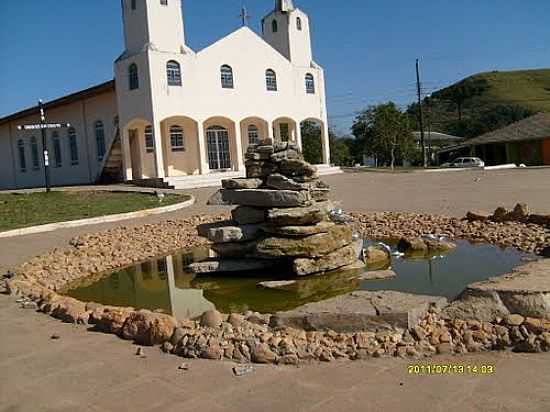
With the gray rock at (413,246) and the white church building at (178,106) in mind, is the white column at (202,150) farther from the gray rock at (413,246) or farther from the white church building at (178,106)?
the gray rock at (413,246)

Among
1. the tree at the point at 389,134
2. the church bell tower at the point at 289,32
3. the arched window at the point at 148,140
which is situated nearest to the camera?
the arched window at the point at 148,140

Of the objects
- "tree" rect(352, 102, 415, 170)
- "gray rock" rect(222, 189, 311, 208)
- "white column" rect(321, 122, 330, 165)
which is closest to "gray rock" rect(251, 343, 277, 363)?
"gray rock" rect(222, 189, 311, 208)

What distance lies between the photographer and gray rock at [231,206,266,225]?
348 inches

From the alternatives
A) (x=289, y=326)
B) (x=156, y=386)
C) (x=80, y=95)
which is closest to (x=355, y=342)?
(x=289, y=326)

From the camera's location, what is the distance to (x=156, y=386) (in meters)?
3.80

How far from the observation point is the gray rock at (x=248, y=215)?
8828mm

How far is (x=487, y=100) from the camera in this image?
95.8 meters

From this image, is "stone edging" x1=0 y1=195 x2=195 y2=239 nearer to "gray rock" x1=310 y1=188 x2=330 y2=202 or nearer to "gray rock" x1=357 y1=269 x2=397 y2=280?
"gray rock" x1=310 y1=188 x2=330 y2=202

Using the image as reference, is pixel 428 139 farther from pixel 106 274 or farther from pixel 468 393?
pixel 468 393

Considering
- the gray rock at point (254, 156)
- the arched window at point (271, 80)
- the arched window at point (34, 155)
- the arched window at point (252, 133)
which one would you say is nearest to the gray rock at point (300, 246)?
the gray rock at point (254, 156)

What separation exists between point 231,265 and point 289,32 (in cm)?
2798

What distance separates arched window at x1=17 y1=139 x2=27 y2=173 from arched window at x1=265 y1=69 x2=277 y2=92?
58.6 feet

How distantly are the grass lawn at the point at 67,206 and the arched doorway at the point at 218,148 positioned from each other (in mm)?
8974

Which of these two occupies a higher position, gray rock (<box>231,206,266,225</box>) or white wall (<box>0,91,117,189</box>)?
white wall (<box>0,91,117,189</box>)
